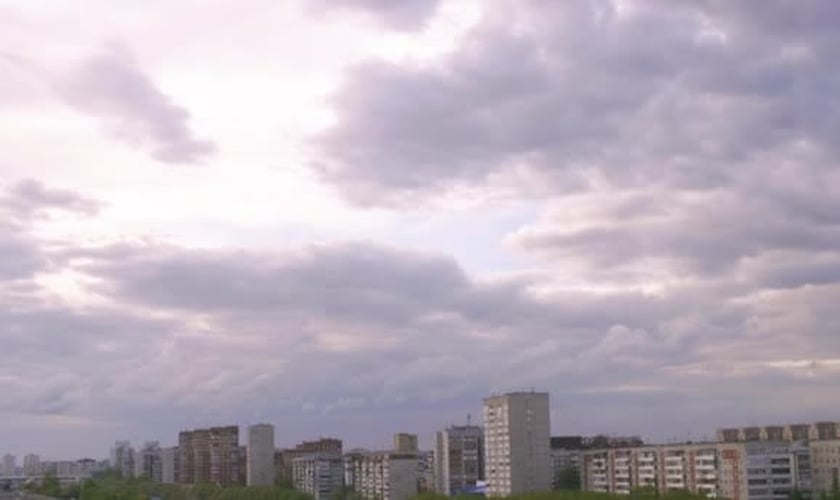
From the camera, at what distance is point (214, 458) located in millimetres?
183875

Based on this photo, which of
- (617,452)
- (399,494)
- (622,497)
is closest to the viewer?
(622,497)

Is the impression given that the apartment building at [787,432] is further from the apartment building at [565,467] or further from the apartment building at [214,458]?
the apartment building at [214,458]

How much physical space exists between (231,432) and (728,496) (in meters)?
117

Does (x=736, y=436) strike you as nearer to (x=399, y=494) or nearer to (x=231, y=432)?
(x=399, y=494)

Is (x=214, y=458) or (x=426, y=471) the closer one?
(x=426, y=471)

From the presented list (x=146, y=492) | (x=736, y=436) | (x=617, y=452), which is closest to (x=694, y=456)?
(x=617, y=452)

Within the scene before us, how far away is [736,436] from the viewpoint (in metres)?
104

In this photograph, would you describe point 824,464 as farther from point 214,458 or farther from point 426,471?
point 214,458

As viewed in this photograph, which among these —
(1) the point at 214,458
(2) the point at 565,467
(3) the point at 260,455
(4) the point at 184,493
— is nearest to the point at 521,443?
(2) the point at 565,467

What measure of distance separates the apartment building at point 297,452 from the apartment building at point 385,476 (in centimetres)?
3201

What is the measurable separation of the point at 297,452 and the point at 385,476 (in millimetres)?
57349

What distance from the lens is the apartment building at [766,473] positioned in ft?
249

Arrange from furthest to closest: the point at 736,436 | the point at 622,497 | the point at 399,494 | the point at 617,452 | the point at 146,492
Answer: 1. the point at 146,492
2. the point at 399,494
3. the point at 736,436
4. the point at 617,452
5. the point at 622,497

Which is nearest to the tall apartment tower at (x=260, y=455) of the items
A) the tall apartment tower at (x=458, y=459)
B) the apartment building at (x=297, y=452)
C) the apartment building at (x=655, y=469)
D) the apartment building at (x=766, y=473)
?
the apartment building at (x=297, y=452)
